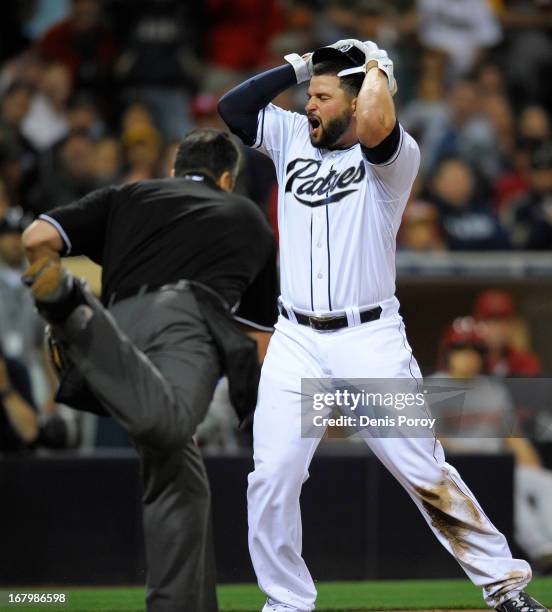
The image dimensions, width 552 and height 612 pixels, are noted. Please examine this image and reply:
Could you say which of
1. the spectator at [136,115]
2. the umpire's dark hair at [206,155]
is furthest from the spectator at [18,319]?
the umpire's dark hair at [206,155]

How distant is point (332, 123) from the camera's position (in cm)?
479

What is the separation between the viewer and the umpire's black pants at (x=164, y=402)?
4047mm

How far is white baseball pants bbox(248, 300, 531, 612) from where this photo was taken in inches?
177

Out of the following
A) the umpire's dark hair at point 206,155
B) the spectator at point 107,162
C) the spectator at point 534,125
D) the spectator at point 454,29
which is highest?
the spectator at point 454,29

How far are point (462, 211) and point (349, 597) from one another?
3.94m

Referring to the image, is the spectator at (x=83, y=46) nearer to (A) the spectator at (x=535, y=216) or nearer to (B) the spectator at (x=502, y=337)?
(A) the spectator at (x=535, y=216)

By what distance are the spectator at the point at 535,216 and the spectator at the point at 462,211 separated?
6.5 inches

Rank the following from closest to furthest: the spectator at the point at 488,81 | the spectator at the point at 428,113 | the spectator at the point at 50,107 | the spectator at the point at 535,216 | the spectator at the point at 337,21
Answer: the spectator at the point at 535,216, the spectator at the point at 50,107, the spectator at the point at 428,113, the spectator at the point at 337,21, the spectator at the point at 488,81

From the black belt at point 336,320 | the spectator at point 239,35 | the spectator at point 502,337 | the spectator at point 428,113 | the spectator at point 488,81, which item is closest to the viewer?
the black belt at point 336,320

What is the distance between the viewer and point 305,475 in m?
4.59

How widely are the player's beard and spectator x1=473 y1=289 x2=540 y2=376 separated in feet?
10.3

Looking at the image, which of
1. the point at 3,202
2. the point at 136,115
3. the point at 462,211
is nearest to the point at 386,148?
the point at 3,202

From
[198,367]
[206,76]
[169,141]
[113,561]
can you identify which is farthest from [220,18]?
[198,367]

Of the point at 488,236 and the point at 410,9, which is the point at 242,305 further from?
the point at 410,9
